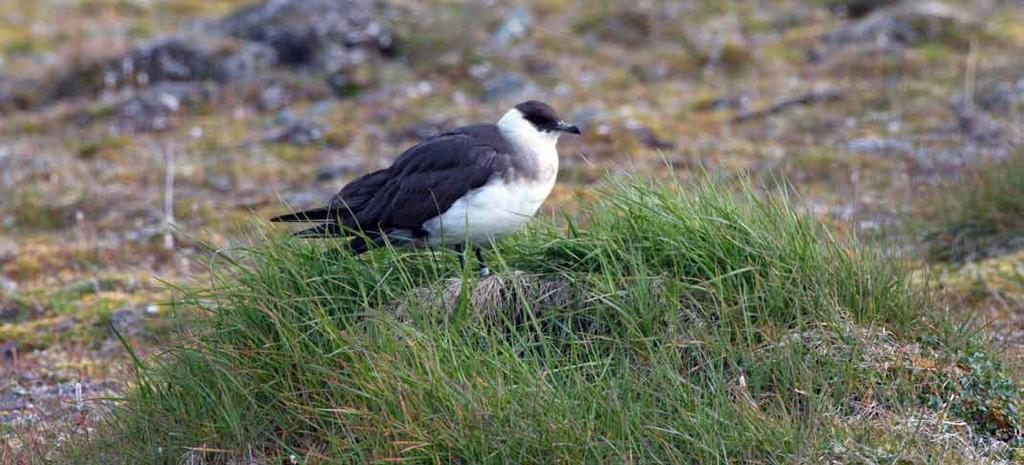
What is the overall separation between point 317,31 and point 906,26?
670cm

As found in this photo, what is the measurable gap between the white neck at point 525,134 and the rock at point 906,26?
925 cm

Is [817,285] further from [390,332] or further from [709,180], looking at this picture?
[390,332]

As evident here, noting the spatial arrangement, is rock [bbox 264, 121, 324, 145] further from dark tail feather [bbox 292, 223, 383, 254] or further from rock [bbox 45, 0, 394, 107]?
dark tail feather [bbox 292, 223, 383, 254]

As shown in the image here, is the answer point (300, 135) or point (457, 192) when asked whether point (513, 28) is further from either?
point (457, 192)

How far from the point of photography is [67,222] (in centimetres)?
1055

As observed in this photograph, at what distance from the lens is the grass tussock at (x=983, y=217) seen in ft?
26.6

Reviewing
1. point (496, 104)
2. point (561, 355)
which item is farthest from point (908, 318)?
point (496, 104)

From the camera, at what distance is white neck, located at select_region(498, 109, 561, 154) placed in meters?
6.00

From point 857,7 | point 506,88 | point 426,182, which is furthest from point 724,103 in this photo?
point 426,182

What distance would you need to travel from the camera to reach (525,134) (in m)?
6.05

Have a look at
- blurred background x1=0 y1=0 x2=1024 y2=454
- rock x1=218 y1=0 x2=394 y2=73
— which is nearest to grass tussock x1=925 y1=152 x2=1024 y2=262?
blurred background x1=0 y1=0 x2=1024 y2=454

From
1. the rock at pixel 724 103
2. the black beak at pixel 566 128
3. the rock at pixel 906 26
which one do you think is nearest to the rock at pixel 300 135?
the rock at pixel 724 103

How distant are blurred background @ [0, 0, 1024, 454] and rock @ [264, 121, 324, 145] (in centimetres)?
4

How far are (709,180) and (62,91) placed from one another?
35.8 feet
